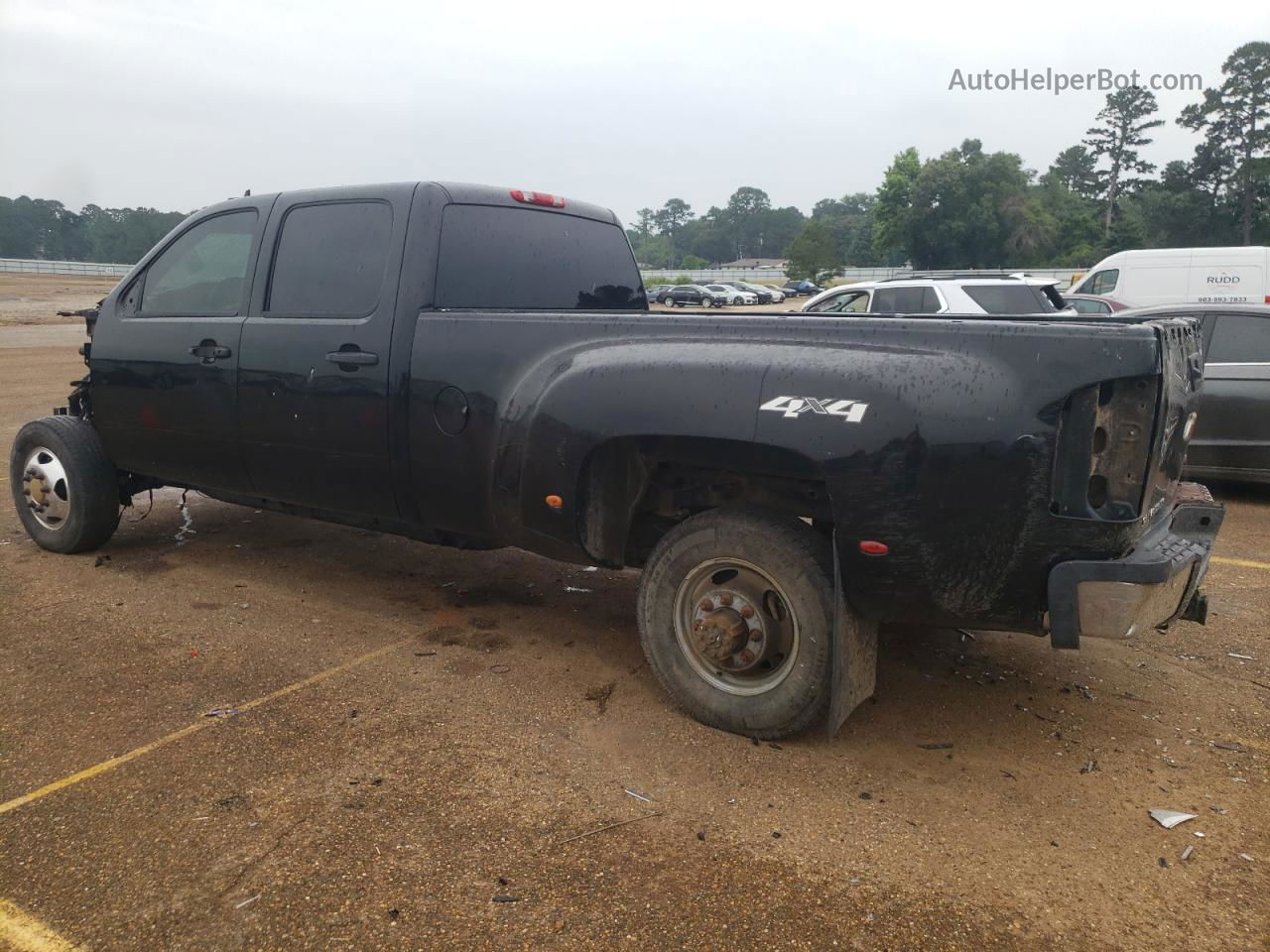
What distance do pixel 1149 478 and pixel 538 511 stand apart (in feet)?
6.80

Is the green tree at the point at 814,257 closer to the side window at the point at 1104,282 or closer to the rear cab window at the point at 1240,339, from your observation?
the side window at the point at 1104,282

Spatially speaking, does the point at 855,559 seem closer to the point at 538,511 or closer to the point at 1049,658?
the point at 538,511

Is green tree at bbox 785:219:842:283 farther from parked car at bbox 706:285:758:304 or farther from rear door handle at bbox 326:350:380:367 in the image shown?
rear door handle at bbox 326:350:380:367

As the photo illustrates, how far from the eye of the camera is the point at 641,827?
282 cm

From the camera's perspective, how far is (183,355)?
485 cm

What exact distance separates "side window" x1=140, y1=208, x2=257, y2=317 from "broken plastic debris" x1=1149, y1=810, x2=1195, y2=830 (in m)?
4.39

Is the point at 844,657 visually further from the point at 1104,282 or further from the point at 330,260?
the point at 1104,282

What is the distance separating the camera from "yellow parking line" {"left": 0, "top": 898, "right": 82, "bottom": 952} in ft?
7.54

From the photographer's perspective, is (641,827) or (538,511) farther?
(538,511)

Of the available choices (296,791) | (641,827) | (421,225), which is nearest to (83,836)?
(296,791)

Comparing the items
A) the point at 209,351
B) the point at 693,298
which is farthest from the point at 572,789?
the point at 693,298

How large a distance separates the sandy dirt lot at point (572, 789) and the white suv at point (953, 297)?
23.4ft

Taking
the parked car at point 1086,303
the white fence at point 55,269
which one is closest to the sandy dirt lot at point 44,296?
the white fence at point 55,269

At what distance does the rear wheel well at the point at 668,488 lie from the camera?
328 centimetres
